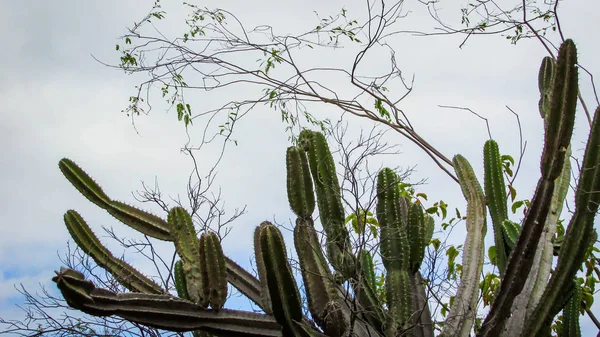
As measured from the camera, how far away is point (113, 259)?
4559mm

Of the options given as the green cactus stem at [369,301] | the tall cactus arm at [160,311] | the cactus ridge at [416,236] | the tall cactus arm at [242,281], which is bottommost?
the tall cactus arm at [160,311]

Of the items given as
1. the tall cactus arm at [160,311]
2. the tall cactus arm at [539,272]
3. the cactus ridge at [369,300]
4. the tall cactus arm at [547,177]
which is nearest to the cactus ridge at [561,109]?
the tall cactus arm at [547,177]

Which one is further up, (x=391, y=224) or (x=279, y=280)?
(x=391, y=224)

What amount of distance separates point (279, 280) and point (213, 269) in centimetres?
38

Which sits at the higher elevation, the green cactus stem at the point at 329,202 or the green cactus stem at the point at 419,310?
the green cactus stem at the point at 329,202

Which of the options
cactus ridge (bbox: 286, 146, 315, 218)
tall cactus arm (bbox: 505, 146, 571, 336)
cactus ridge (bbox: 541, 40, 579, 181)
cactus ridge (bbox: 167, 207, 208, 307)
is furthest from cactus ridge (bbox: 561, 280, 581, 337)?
cactus ridge (bbox: 167, 207, 208, 307)

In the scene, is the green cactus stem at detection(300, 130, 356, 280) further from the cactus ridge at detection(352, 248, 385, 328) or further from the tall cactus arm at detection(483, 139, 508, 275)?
the tall cactus arm at detection(483, 139, 508, 275)

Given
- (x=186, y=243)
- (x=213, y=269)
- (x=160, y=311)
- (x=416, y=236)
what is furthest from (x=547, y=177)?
(x=160, y=311)

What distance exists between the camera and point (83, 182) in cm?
473

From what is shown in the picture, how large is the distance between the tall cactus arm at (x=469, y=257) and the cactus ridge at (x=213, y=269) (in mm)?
1460

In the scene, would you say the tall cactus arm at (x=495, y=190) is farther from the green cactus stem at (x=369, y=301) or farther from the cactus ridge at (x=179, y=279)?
the cactus ridge at (x=179, y=279)

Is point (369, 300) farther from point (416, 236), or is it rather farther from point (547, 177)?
point (547, 177)

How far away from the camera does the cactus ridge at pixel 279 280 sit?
3869mm

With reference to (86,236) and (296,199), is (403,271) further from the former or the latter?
(86,236)
